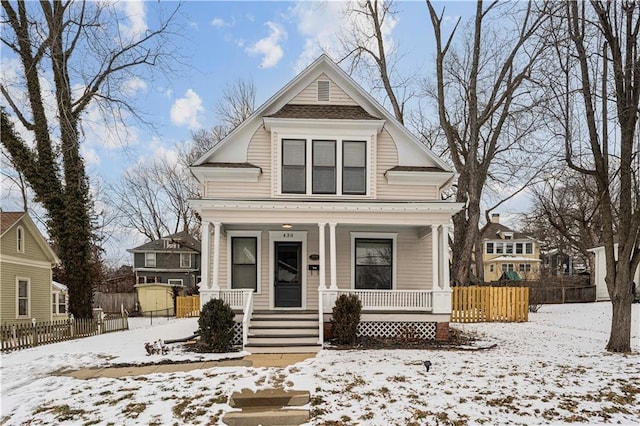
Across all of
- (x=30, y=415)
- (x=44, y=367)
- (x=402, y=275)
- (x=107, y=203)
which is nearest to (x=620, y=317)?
(x=402, y=275)

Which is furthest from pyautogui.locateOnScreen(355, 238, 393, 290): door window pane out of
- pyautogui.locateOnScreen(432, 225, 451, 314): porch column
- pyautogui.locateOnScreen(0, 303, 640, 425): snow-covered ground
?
pyautogui.locateOnScreen(0, 303, 640, 425): snow-covered ground

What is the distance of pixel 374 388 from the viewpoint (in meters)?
6.19

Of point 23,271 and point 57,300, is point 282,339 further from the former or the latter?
point 57,300

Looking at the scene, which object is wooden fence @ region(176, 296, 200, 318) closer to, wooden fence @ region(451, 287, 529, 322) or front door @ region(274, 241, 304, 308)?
front door @ region(274, 241, 304, 308)

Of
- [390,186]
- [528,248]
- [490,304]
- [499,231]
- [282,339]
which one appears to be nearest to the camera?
[282,339]

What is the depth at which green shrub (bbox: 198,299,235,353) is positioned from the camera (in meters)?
9.05

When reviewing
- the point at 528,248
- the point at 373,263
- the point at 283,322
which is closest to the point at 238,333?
the point at 283,322

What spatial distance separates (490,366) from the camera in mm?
7500

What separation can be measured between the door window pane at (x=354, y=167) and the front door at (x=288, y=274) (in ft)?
7.42

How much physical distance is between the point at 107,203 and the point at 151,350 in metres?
27.7

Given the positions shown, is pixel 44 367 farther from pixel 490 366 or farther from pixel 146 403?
pixel 490 366

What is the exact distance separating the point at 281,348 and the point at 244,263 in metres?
3.21

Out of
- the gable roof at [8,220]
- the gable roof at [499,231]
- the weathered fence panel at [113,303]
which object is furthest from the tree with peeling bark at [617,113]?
the gable roof at [499,231]

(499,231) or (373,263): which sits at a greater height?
(499,231)
